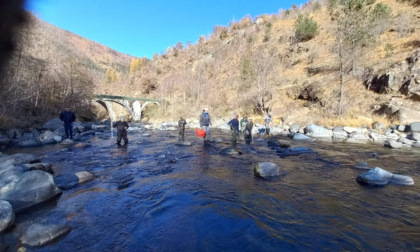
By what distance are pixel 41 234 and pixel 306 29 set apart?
42142mm

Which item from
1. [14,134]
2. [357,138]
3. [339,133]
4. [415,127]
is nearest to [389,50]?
[415,127]

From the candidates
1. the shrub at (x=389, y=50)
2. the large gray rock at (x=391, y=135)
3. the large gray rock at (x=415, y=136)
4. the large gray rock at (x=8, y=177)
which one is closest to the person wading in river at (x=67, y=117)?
the large gray rock at (x=8, y=177)

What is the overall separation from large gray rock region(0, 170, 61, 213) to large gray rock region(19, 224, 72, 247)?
3.90 feet

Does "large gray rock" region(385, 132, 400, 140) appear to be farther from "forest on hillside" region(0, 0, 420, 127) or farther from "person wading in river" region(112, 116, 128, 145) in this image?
"person wading in river" region(112, 116, 128, 145)

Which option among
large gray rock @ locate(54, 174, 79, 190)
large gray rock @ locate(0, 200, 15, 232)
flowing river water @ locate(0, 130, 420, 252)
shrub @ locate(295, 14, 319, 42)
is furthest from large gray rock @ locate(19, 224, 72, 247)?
shrub @ locate(295, 14, 319, 42)

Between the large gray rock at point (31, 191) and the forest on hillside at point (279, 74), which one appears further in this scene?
the forest on hillside at point (279, 74)

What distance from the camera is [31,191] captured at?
14.1 feet

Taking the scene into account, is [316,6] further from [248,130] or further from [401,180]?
[401,180]

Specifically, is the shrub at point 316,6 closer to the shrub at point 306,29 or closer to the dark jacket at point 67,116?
the shrub at point 306,29

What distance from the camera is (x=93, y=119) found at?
35.7m

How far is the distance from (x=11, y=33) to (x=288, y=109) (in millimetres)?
22993

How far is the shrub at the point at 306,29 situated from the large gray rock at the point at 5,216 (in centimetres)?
4196

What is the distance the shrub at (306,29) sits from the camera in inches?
1427

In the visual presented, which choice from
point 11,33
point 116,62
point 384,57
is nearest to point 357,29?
point 384,57
